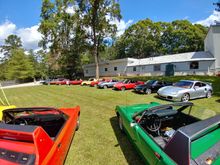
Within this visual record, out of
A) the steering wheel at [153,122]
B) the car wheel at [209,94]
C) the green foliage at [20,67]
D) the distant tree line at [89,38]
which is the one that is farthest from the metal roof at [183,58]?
the green foliage at [20,67]

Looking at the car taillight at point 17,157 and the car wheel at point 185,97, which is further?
the car wheel at point 185,97

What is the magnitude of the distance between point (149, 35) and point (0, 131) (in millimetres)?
51747

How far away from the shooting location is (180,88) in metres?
10.9

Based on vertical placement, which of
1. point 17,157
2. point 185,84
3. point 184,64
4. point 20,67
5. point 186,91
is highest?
point 20,67

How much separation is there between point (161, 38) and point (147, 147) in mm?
53501

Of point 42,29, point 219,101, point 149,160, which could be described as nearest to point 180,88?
point 219,101

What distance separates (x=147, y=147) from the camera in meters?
3.21

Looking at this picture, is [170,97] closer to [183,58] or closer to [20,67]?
[183,58]

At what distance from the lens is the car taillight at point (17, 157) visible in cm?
263

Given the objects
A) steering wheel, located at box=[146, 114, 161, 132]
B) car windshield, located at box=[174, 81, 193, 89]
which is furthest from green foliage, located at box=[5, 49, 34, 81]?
steering wheel, located at box=[146, 114, 161, 132]

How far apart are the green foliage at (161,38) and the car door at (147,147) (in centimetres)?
4959

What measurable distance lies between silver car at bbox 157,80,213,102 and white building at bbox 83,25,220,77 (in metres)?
15.8

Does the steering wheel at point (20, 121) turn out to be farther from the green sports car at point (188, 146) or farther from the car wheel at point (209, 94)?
the car wheel at point (209, 94)

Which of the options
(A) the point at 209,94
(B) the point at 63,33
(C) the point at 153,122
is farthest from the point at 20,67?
(C) the point at 153,122
